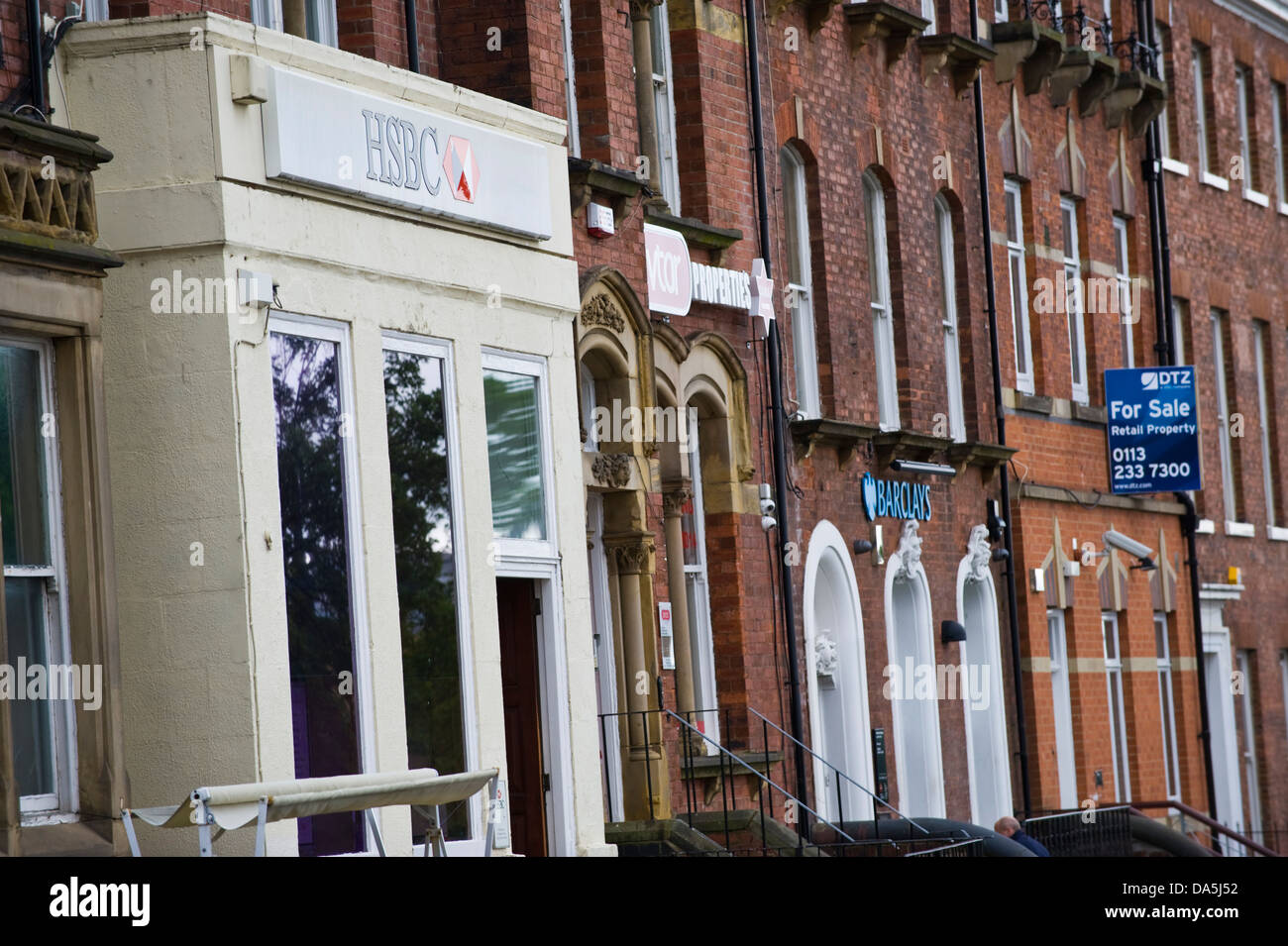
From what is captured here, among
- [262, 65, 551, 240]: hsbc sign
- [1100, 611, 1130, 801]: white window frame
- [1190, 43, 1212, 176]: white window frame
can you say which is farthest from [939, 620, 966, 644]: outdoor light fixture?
[1190, 43, 1212, 176]: white window frame

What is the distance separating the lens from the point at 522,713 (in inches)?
537

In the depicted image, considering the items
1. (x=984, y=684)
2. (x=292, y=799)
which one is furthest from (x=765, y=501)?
(x=292, y=799)

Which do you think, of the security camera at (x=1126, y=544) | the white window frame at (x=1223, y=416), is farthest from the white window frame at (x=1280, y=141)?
the security camera at (x=1126, y=544)

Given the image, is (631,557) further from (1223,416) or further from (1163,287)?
(1223,416)

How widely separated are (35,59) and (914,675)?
41.9 feet

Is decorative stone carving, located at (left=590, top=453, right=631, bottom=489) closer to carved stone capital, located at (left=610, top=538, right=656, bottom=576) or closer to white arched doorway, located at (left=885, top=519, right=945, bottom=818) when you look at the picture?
carved stone capital, located at (left=610, top=538, right=656, bottom=576)

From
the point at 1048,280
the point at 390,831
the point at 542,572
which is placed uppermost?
the point at 1048,280

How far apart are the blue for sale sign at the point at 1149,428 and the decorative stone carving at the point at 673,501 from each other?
9954 millimetres

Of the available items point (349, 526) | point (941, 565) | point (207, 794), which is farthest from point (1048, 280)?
point (207, 794)

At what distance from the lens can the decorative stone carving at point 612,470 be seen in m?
15.5

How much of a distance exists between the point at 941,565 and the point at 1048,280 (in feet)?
16.3

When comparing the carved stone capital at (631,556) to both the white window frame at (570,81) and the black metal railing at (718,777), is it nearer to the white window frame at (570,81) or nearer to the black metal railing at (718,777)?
the black metal railing at (718,777)
